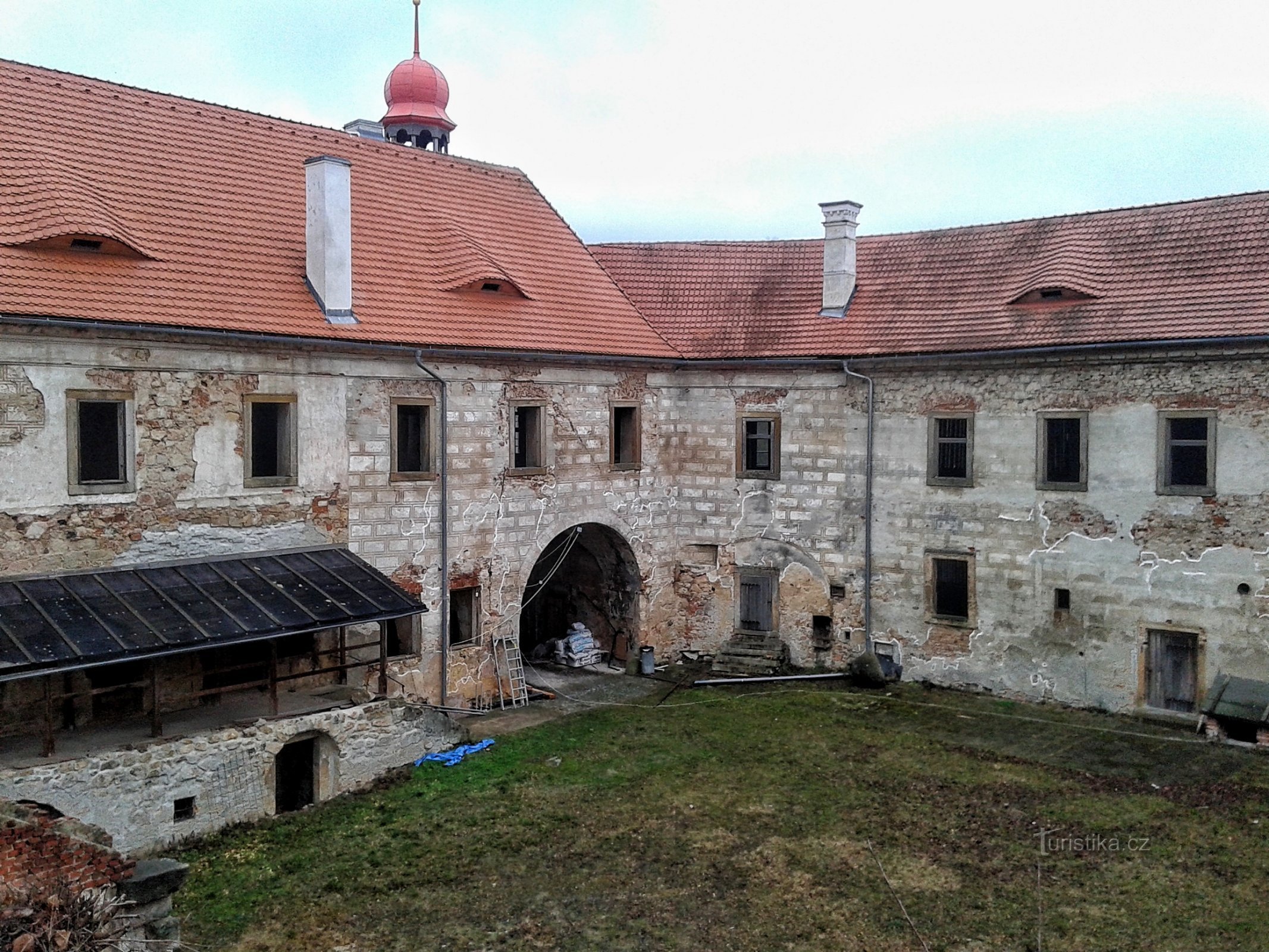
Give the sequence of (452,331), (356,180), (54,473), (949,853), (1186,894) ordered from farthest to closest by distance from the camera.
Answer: (356,180) < (452,331) < (54,473) < (949,853) < (1186,894)

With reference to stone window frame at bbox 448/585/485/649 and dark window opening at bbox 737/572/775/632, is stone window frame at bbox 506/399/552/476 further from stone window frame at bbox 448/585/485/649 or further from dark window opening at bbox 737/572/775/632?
dark window opening at bbox 737/572/775/632

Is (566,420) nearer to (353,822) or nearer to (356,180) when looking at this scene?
(356,180)

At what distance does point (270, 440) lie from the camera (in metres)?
16.0

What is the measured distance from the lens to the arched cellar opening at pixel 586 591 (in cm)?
2153

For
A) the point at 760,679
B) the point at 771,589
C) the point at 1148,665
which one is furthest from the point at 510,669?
the point at 1148,665

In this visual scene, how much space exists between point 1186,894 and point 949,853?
244cm

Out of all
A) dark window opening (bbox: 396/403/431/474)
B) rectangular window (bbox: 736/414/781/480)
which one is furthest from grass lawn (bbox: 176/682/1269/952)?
rectangular window (bbox: 736/414/781/480)

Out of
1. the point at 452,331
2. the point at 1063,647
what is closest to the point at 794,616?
the point at 1063,647

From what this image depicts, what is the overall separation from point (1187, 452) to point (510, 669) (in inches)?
445

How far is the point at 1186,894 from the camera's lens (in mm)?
11789

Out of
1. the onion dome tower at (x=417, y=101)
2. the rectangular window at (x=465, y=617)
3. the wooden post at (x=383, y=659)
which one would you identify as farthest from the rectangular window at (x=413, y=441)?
the onion dome tower at (x=417, y=101)

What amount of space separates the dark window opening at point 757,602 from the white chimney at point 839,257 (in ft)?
17.0

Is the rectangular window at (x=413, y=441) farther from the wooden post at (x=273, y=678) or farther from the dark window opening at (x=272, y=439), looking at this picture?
the wooden post at (x=273, y=678)

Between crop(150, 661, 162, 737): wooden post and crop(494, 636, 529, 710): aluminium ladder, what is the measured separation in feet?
20.9
